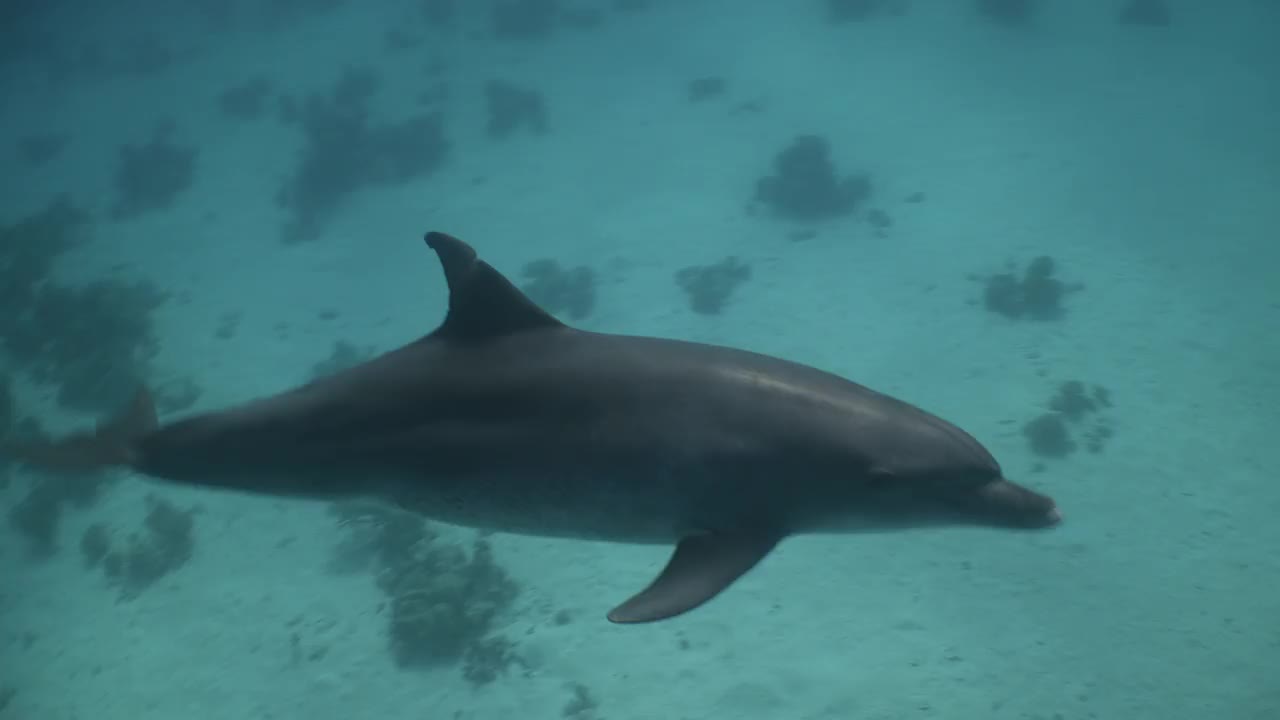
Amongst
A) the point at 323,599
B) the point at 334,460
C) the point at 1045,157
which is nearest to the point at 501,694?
the point at 323,599

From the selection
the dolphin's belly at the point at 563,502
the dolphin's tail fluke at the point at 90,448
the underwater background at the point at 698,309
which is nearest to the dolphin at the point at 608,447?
the dolphin's belly at the point at 563,502

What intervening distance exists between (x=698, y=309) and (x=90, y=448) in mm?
15152

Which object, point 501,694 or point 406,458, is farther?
point 501,694

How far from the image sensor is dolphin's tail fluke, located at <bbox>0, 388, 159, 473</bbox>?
4176 mm

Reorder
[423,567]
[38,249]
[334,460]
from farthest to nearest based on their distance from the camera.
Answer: [38,249] < [423,567] < [334,460]

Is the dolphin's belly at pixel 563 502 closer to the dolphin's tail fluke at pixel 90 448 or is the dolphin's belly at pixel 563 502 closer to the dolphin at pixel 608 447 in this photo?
the dolphin at pixel 608 447

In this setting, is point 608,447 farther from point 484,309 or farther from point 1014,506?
point 1014,506

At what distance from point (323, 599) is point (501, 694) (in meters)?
4.05

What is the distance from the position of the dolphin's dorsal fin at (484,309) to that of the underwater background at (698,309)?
22.9 feet

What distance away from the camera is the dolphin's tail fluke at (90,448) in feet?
13.7

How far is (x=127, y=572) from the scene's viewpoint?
46.1ft

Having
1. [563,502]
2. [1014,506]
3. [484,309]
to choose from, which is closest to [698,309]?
[484,309]

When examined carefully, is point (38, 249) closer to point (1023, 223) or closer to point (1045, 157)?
point (1023, 223)

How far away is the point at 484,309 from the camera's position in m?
3.73
